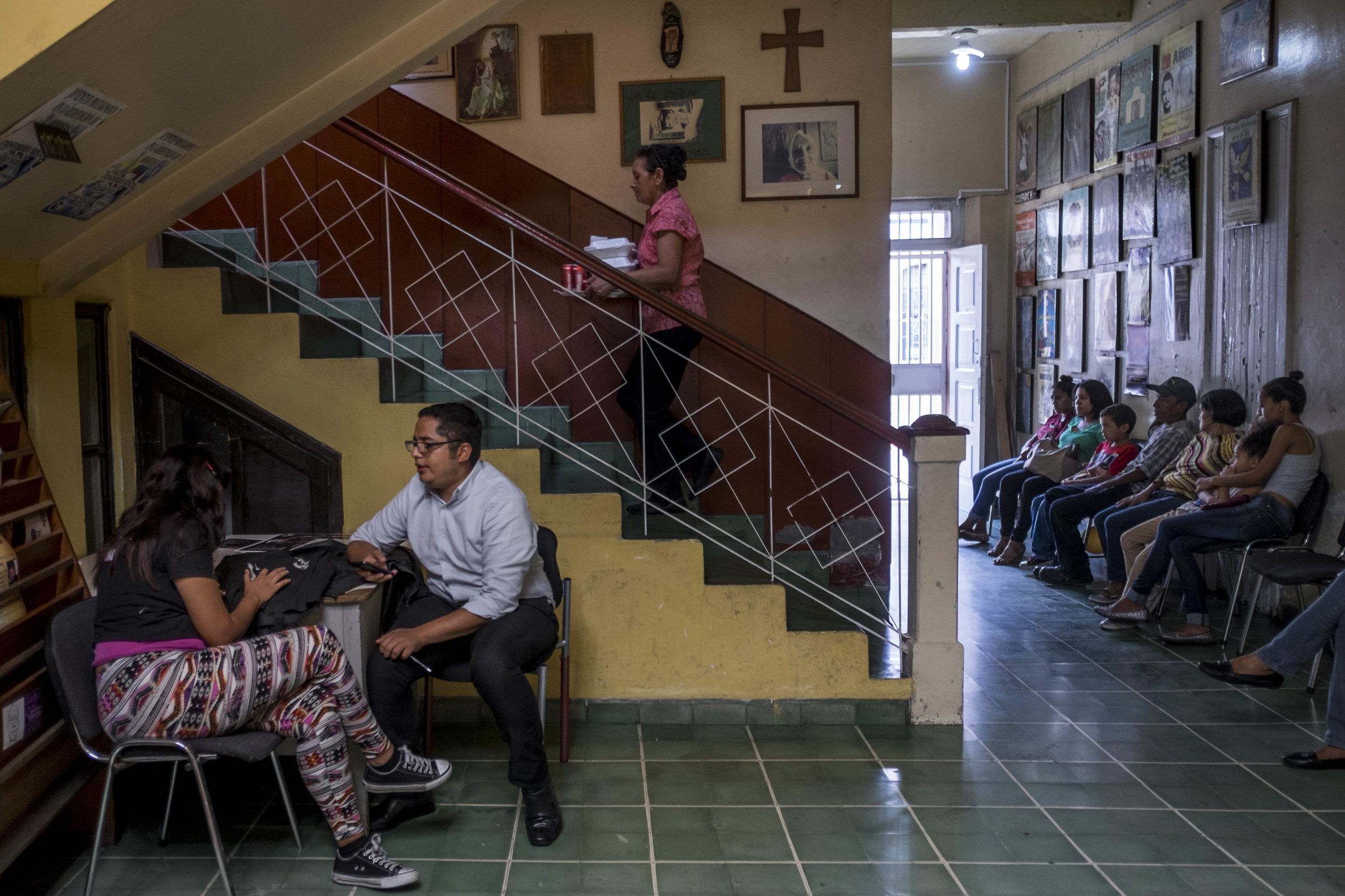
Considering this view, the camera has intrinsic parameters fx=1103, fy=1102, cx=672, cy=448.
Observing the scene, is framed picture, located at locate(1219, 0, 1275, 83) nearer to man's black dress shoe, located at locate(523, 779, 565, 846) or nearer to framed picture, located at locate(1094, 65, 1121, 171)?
framed picture, located at locate(1094, 65, 1121, 171)

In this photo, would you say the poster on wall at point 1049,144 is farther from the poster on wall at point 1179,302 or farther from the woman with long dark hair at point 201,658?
the woman with long dark hair at point 201,658

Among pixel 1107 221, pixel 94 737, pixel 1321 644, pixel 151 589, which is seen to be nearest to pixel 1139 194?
pixel 1107 221

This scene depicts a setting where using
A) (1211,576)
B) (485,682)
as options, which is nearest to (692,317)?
(485,682)

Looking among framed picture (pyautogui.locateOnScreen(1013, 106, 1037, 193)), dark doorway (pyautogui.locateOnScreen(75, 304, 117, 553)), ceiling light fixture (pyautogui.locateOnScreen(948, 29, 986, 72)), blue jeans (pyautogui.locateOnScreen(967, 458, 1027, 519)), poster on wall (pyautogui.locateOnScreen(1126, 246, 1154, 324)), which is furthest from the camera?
framed picture (pyautogui.locateOnScreen(1013, 106, 1037, 193))

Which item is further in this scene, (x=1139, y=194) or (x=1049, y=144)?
(x=1049, y=144)

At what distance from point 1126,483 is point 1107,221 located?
2.16m

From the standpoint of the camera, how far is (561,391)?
17.8ft

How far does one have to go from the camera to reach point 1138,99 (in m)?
6.93

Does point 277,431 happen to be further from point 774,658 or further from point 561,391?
point 774,658

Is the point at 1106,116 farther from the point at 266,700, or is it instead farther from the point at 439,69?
the point at 266,700

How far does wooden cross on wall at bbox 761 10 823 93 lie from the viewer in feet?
17.8

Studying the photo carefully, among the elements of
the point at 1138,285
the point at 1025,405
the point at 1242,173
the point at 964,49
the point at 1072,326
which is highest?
the point at 964,49

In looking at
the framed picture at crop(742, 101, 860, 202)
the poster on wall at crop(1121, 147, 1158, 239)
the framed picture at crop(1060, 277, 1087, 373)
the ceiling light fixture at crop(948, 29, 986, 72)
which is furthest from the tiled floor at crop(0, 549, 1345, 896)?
the ceiling light fixture at crop(948, 29, 986, 72)

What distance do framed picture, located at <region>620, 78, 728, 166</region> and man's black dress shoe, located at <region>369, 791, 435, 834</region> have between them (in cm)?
342
